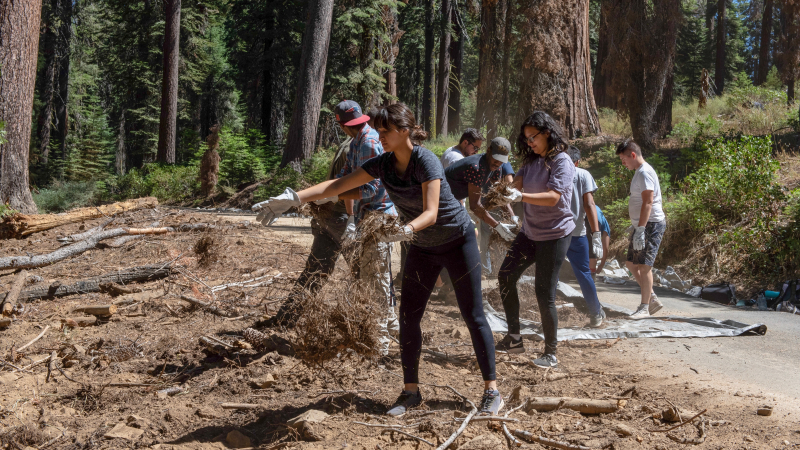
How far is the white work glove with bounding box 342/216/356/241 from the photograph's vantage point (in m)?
4.22

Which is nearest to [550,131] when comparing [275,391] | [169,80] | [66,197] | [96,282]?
[275,391]

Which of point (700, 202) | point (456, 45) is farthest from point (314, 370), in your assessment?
point (456, 45)

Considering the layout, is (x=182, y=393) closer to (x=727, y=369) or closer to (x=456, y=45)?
(x=727, y=369)

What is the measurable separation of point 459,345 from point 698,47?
132ft

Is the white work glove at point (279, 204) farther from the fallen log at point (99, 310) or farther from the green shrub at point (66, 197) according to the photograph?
the green shrub at point (66, 197)

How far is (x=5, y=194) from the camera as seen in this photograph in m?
10.9

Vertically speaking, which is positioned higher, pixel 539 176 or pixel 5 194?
pixel 539 176

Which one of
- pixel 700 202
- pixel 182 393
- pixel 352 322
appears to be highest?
pixel 700 202

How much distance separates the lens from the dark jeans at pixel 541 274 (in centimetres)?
464

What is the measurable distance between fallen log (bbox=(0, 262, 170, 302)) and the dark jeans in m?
4.41

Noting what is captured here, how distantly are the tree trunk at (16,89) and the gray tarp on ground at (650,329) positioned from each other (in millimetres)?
9251

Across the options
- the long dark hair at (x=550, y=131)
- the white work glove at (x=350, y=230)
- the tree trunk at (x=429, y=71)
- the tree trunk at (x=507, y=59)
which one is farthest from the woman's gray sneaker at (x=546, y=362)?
the tree trunk at (x=429, y=71)

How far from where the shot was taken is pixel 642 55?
548 inches

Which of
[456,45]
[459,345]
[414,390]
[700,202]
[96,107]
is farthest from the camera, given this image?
[96,107]
